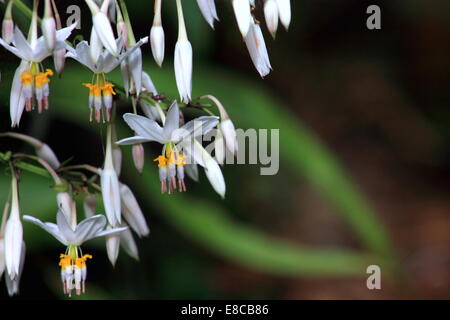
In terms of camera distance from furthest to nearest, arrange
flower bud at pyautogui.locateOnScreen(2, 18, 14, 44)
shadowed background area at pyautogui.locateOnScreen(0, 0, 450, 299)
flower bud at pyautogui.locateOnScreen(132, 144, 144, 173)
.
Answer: shadowed background area at pyautogui.locateOnScreen(0, 0, 450, 299) < flower bud at pyautogui.locateOnScreen(132, 144, 144, 173) < flower bud at pyautogui.locateOnScreen(2, 18, 14, 44)

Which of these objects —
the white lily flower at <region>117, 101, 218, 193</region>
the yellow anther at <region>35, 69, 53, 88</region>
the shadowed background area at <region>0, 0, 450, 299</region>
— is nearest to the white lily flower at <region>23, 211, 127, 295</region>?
the white lily flower at <region>117, 101, 218, 193</region>

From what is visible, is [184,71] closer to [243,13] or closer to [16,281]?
[243,13]

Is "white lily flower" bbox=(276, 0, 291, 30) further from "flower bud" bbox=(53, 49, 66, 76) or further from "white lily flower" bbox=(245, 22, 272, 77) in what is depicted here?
"flower bud" bbox=(53, 49, 66, 76)

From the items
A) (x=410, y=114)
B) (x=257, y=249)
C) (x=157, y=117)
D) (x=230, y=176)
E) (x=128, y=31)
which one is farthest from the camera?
(x=410, y=114)

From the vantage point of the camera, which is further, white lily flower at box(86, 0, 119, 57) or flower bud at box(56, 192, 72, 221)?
flower bud at box(56, 192, 72, 221)

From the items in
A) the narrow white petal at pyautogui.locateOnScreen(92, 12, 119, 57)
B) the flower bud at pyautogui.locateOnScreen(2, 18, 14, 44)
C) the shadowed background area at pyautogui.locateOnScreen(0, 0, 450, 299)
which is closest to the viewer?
the narrow white petal at pyautogui.locateOnScreen(92, 12, 119, 57)

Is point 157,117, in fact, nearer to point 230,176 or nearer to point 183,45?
point 183,45

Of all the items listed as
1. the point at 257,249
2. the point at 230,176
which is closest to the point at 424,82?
the point at 230,176
